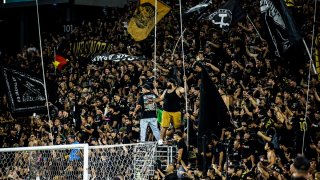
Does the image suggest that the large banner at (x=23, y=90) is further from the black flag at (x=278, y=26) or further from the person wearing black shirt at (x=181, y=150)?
the black flag at (x=278, y=26)

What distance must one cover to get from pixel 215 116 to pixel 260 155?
163cm

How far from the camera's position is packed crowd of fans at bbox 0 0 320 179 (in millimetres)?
16844

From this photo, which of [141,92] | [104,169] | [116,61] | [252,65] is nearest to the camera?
[104,169]

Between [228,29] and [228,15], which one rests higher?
[228,15]

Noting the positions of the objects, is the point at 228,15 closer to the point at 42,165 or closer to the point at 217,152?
the point at 217,152

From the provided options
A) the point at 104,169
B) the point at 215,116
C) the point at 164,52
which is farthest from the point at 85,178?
the point at 164,52

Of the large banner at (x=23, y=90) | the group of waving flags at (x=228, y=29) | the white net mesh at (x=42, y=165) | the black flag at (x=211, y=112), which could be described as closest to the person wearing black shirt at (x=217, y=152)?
the group of waving flags at (x=228, y=29)

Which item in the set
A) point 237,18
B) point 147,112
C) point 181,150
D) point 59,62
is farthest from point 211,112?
point 59,62

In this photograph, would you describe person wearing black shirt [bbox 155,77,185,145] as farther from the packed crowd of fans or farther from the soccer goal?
the soccer goal

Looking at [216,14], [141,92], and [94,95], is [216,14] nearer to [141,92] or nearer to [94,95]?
[141,92]

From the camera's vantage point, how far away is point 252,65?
19.5 meters

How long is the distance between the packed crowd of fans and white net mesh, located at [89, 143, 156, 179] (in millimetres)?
504

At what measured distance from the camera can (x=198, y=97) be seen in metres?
19.3

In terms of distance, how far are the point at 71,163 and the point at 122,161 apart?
110cm
